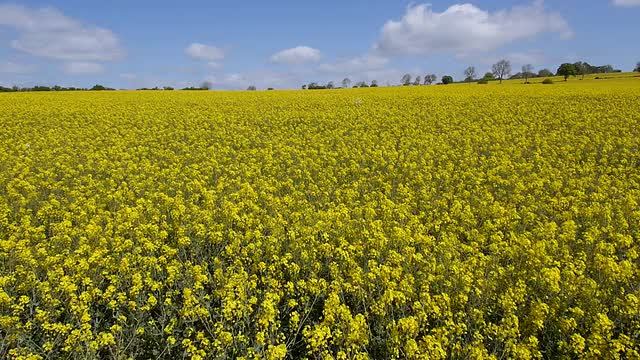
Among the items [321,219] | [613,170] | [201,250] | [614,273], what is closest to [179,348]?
[201,250]

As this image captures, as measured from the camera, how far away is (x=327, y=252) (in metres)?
6.61

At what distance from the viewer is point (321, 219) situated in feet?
26.9

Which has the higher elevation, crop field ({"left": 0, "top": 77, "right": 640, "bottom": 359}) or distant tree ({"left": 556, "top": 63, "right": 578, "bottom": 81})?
distant tree ({"left": 556, "top": 63, "right": 578, "bottom": 81})

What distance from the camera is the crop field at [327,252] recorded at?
4.87 metres

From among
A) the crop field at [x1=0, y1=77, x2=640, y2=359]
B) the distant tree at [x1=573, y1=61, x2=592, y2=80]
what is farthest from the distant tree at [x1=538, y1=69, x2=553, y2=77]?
the crop field at [x1=0, y1=77, x2=640, y2=359]

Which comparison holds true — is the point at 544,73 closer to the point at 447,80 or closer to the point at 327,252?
the point at 447,80

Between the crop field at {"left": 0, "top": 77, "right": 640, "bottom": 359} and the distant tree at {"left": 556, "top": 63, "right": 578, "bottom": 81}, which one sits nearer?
the crop field at {"left": 0, "top": 77, "right": 640, "bottom": 359}

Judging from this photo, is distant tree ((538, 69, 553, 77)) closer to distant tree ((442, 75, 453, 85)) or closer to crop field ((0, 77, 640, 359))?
distant tree ((442, 75, 453, 85))

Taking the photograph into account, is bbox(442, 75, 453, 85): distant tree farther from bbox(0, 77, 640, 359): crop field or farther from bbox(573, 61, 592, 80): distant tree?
bbox(0, 77, 640, 359): crop field

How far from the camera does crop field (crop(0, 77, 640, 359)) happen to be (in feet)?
16.0

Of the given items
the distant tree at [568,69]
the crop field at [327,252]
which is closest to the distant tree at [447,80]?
the distant tree at [568,69]

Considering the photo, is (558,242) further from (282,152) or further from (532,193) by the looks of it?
(282,152)

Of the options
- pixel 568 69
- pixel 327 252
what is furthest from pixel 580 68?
pixel 327 252

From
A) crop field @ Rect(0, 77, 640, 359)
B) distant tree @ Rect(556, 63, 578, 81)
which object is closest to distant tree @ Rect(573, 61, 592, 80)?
distant tree @ Rect(556, 63, 578, 81)
